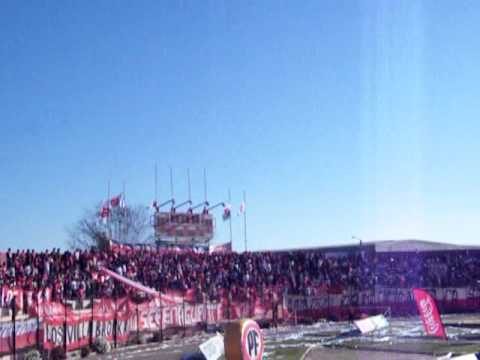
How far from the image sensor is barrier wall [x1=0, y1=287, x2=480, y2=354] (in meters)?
26.2

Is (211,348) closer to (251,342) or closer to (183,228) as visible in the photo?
(251,342)

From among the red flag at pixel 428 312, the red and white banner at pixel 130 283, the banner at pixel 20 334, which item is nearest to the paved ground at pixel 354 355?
the red flag at pixel 428 312

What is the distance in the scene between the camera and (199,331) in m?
37.2

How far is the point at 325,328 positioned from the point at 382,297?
1043 cm

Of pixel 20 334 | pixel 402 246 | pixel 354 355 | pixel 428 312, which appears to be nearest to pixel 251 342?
pixel 354 355

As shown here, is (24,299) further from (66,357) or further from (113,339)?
(113,339)

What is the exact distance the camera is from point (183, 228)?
5838 cm

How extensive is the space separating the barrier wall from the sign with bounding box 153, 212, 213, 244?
15.6 metres

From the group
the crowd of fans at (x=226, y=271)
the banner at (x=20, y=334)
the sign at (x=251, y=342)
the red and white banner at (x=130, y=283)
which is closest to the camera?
the sign at (x=251, y=342)

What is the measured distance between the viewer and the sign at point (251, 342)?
41.6ft

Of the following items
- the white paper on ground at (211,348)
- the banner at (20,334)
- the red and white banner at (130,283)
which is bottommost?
the banner at (20,334)

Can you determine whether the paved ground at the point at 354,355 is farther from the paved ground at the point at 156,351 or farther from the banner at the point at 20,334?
the banner at the point at 20,334

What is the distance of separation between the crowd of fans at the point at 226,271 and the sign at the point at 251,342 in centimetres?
1665

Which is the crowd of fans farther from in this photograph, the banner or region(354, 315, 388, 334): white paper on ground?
region(354, 315, 388, 334): white paper on ground
